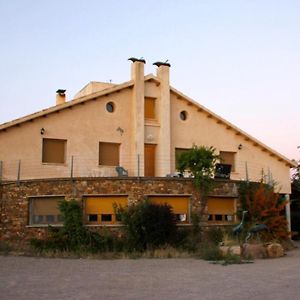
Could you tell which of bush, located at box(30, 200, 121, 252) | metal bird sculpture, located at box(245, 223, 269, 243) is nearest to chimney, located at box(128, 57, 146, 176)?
bush, located at box(30, 200, 121, 252)

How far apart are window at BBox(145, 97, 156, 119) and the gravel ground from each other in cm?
1077

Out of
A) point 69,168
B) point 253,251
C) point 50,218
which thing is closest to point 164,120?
point 69,168

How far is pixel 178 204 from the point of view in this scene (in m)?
18.7

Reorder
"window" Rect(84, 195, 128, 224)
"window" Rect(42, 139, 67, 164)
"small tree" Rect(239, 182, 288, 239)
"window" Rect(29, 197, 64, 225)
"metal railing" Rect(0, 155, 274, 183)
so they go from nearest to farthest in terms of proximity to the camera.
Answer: "window" Rect(84, 195, 128, 224), "window" Rect(29, 197, 64, 225), "small tree" Rect(239, 182, 288, 239), "metal railing" Rect(0, 155, 274, 183), "window" Rect(42, 139, 67, 164)

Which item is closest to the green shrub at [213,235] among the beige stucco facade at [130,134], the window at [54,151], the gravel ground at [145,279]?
the gravel ground at [145,279]

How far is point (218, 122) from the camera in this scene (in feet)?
86.5

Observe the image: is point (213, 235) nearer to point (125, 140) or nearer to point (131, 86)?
point (125, 140)

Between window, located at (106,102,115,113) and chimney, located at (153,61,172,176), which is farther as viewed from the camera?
chimney, located at (153,61,172,176)

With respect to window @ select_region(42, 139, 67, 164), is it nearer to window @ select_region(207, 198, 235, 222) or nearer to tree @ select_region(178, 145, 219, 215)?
tree @ select_region(178, 145, 219, 215)

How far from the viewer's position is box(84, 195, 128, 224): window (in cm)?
1802

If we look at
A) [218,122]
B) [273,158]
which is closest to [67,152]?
[218,122]

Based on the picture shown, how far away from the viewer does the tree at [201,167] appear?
61.7ft

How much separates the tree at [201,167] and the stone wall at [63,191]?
0.28m

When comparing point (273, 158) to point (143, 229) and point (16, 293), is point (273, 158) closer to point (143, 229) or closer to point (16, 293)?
point (143, 229)
